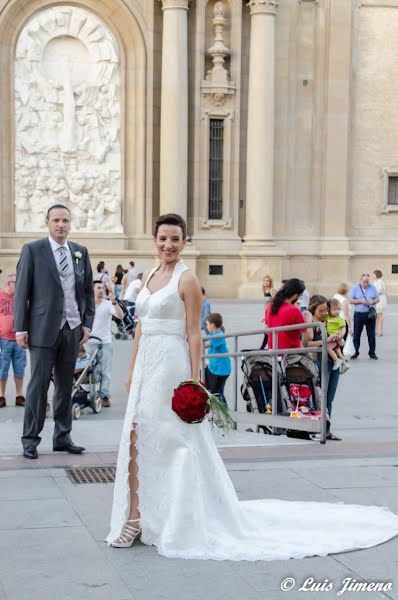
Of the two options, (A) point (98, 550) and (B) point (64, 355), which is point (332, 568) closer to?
(A) point (98, 550)

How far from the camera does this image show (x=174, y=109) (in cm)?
2989

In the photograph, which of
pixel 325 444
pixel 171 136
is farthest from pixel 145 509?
pixel 171 136

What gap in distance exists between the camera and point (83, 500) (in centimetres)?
689

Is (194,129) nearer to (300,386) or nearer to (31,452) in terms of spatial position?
(300,386)

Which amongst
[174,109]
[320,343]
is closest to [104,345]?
[320,343]

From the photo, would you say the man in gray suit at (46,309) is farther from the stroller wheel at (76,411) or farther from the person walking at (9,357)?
the person walking at (9,357)

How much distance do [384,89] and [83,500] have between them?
91.9 feet

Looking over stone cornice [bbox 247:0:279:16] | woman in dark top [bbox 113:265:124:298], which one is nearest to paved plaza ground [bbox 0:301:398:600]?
woman in dark top [bbox 113:265:124:298]

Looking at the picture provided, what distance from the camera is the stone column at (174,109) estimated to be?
2973 cm

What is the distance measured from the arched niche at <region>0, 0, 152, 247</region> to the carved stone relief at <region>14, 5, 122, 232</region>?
0.58 ft

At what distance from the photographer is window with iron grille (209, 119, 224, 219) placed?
103 feet

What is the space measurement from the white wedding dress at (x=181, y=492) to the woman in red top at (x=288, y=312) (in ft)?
14.4

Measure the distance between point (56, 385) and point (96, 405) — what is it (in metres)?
3.30

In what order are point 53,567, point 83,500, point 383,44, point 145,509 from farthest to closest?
point 383,44
point 83,500
point 145,509
point 53,567
